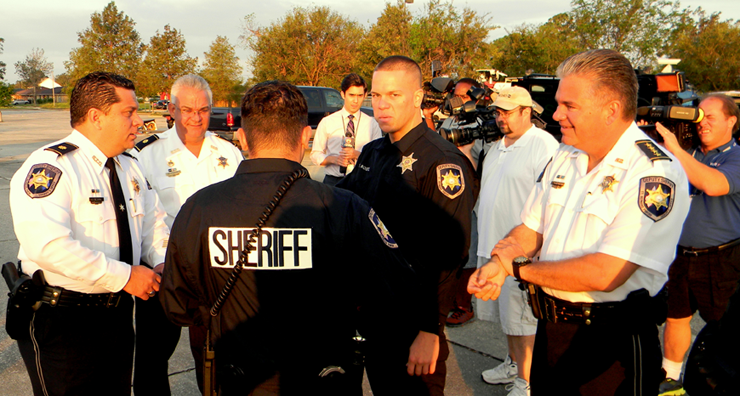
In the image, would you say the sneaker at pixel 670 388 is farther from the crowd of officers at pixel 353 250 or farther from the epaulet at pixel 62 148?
the epaulet at pixel 62 148

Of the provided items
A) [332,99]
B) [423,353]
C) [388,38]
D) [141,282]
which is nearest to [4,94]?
[388,38]

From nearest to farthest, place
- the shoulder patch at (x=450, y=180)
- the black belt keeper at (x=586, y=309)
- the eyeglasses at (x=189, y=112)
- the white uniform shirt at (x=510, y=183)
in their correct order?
the black belt keeper at (x=586, y=309) → the shoulder patch at (x=450, y=180) → the eyeglasses at (x=189, y=112) → the white uniform shirt at (x=510, y=183)

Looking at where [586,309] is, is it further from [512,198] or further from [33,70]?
[33,70]

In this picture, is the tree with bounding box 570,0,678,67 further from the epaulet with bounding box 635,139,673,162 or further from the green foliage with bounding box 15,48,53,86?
the green foliage with bounding box 15,48,53,86

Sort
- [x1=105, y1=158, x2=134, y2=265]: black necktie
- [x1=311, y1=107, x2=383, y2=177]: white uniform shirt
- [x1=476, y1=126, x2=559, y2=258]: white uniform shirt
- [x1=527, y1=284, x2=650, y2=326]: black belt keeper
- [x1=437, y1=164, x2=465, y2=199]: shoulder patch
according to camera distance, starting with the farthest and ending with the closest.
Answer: [x1=311, y1=107, x2=383, y2=177]: white uniform shirt
[x1=476, y1=126, x2=559, y2=258]: white uniform shirt
[x1=105, y1=158, x2=134, y2=265]: black necktie
[x1=437, y1=164, x2=465, y2=199]: shoulder patch
[x1=527, y1=284, x2=650, y2=326]: black belt keeper

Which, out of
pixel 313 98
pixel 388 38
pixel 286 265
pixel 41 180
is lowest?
pixel 286 265

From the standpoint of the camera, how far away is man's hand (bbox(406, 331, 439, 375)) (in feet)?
7.79

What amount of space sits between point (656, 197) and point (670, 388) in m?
2.32

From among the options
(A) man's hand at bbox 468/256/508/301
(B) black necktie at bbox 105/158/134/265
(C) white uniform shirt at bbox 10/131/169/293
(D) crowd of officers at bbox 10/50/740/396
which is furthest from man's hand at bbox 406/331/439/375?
(B) black necktie at bbox 105/158/134/265

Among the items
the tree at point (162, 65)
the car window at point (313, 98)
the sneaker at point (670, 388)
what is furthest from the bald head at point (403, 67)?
the tree at point (162, 65)

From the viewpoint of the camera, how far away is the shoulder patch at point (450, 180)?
2.47 metres

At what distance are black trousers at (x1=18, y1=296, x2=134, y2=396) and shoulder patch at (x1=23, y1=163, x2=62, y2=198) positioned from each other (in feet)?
1.83

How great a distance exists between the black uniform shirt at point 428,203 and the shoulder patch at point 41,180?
1.59 metres

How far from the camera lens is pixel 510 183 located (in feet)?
12.7
